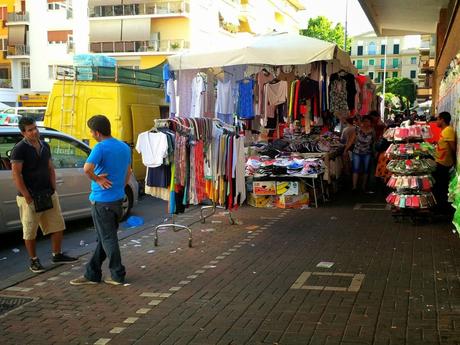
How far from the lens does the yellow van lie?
1216cm

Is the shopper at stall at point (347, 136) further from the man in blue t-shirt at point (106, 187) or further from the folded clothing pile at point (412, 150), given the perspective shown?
the man in blue t-shirt at point (106, 187)

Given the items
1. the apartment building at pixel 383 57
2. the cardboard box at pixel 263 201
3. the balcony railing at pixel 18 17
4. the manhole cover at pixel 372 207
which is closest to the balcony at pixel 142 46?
the balcony railing at pixel 18 17

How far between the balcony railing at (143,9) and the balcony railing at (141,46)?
215 centimetres

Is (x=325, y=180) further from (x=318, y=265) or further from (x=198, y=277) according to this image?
(x=198, y=277)

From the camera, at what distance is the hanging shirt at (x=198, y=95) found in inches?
413

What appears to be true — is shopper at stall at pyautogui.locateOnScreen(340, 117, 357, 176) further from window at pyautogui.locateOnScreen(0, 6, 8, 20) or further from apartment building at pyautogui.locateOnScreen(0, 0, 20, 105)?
window at pyautogui.locateOnScreen(0, 6, 8, 20)

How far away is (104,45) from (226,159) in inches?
1463

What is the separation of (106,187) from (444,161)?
5.81 metres

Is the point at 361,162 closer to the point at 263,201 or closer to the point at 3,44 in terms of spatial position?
the point at 263,201

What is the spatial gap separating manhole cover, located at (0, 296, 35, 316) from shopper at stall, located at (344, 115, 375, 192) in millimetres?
8862

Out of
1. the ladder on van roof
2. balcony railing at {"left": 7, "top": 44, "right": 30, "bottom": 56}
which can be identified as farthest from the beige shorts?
balcony railing at {"left": 7, "top": 44, "right": 30, "bottom": 56}

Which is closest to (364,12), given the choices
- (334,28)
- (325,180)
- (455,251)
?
(325,180)

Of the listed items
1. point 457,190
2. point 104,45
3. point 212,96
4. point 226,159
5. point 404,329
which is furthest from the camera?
point 104,45

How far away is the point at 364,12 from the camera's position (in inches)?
670
